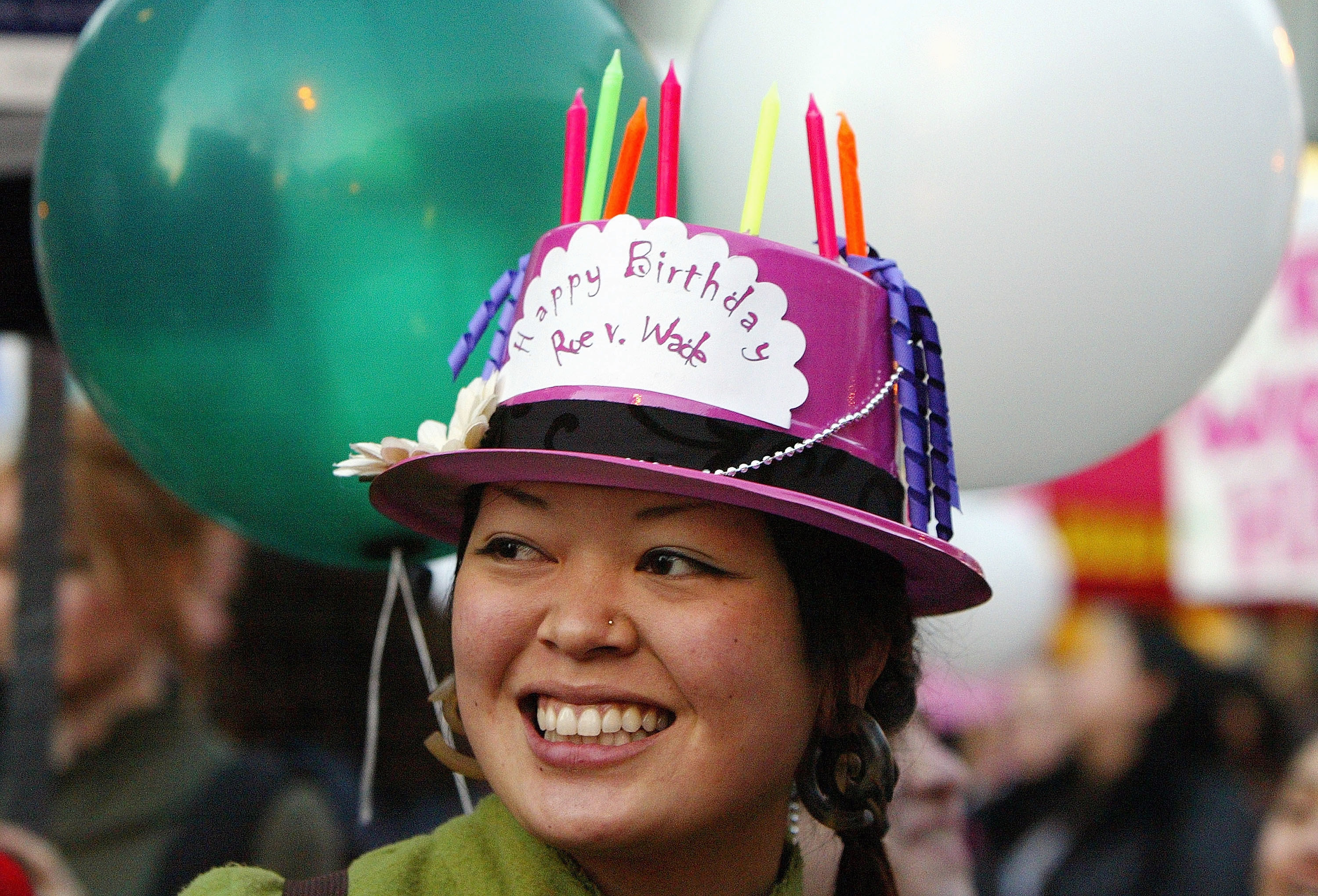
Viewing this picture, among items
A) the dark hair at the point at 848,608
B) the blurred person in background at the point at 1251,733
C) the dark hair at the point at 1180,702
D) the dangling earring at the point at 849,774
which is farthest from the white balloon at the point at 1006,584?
the dangling earring at the point at 849,774

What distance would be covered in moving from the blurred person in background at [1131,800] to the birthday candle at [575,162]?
140 inches

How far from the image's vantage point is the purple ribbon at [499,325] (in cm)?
174

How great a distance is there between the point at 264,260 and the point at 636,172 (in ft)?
1.63

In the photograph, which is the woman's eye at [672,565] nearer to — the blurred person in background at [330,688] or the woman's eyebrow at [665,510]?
the woman's eyebrow at [665,510]

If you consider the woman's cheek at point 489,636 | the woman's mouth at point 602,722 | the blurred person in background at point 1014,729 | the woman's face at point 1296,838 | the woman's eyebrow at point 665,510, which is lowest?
the blurred person in background at point 1014,729

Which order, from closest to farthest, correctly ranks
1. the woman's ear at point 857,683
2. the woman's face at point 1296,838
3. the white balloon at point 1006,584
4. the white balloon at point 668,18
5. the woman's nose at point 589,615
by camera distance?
the woman's nose at point 589,615 → the woman's ear at point 857,683 → the woman's face at point 1296,838 → the white balloon at point 1006,584 → the white balloon at point 668,18

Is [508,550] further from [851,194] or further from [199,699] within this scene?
[199,699]

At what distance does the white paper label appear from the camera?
1535 mm

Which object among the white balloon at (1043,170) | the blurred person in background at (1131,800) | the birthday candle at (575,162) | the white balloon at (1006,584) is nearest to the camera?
the birthday candle at (575,162)

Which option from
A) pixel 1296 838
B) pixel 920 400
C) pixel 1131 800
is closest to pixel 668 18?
pixel 1131 800

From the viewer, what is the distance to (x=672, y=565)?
1.53m

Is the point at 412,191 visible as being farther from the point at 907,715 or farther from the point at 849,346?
the point at 907,715

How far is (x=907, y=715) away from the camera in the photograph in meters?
1.82

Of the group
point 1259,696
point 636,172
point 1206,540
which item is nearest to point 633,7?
point 1206,540
